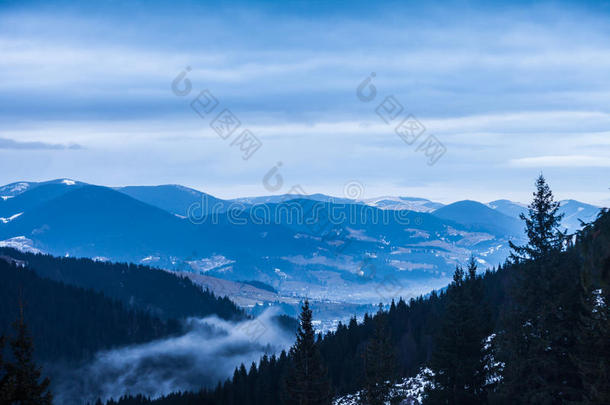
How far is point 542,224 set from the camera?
142ft

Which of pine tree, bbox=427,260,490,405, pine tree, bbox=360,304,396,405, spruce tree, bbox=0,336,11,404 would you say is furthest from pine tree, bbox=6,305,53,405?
pine tree, bbox=360,304,396,405

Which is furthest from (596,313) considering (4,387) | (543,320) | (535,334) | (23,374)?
(4,387)

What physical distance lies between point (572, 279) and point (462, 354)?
13.1 metres

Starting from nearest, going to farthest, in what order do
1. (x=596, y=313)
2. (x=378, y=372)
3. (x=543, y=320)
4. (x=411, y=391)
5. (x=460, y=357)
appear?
1. (x=596, y=313)
2. (x=543, y=320)
3. (x=460, y=357)
4. (x=378, y=372)
5. (x=411, y=391)

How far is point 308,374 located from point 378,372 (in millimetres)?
7503

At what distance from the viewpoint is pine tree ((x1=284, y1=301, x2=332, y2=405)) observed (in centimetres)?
5412

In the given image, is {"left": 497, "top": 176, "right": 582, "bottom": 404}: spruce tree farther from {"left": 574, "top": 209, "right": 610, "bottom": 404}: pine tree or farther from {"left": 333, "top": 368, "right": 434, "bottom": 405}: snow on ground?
{"left": 333, "top": 368, "right": 434, "bottom": 405}: snow on ground

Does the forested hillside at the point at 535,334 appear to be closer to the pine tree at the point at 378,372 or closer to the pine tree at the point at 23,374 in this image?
the pine tree at the point at 378,372

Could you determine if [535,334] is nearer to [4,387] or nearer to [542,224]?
[542,224]

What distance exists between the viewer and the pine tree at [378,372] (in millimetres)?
57906

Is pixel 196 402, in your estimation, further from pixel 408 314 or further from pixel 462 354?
pixel 462 354

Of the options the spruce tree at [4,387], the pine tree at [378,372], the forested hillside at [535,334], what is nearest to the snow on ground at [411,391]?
the pine tree at [378,372]

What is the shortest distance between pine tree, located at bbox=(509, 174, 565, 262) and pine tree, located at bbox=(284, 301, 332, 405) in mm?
20352

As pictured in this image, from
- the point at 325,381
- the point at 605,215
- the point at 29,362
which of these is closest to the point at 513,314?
the point at 605,215
